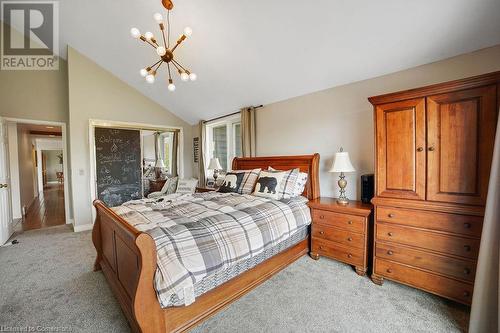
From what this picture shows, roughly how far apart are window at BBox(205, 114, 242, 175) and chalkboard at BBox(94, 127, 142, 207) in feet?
5.72

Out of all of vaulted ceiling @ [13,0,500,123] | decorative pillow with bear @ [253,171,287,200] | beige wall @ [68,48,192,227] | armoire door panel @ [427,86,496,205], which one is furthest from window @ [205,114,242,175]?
armoire door panel @ [427,86,496,205]

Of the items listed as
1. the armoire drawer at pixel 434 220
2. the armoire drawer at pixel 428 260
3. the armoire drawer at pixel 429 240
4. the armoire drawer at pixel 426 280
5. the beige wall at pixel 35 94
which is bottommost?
the armoire drawer at pixel 426 280

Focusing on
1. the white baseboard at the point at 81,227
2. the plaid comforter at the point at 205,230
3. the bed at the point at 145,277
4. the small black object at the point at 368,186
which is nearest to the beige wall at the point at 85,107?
the white baseboard at the point at 81,227

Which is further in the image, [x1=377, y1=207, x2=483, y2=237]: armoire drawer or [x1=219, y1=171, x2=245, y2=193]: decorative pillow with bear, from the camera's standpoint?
[x1=219, y1=171, x2=245, y2=193]: decorative pillow with bear

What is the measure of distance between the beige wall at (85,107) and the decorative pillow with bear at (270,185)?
11.4 ft

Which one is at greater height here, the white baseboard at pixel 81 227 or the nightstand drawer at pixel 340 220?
the nightstand drawer at pixel 340 220

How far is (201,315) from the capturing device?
165 cm

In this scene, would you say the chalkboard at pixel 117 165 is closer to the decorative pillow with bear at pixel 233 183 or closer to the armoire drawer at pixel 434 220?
the decorative pillow with bear at pixel 233 183

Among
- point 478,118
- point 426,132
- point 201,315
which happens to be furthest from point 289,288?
point 478,118

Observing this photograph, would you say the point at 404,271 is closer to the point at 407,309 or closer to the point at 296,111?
the point at 407,309

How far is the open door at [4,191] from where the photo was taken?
3301 mm

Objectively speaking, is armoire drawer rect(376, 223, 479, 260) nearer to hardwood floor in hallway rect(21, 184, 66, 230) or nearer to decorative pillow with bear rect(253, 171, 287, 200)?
decorative pillow with bear rect(253, 171, 287, 200)

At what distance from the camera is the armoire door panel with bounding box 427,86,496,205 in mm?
1606

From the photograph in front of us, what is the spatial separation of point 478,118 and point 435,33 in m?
0.94
